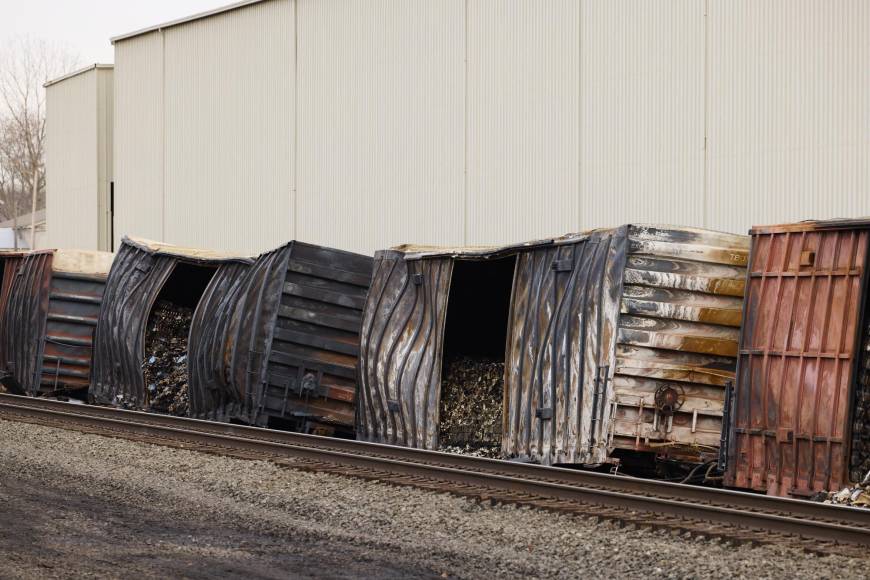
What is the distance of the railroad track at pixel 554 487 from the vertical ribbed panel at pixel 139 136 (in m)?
18.5

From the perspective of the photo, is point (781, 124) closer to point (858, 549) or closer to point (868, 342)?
point (868, 342)

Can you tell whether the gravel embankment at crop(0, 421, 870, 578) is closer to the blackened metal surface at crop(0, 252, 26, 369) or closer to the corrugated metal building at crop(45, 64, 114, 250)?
the blackened metal surface at crop(0, 252, 26, 369)

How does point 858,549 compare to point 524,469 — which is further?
point 524,469

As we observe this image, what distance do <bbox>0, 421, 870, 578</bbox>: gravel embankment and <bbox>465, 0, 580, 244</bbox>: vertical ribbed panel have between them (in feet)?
41.3

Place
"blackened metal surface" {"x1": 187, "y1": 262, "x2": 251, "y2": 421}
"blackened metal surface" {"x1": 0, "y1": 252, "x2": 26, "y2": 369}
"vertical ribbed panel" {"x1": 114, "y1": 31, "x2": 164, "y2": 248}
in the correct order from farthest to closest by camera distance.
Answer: "vertical ribbed panel" {"x1": 114, "y1": 31, "x2": 164, "y2": 248} < "blackened metal surface" {"x1": 0, "y1": 252, "x2": 26, "y2": 369} < "blackened metal surface" {"x1": 187, "y1": 262, "x2": 251, "y2": 421}

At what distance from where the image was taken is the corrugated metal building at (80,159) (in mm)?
37156

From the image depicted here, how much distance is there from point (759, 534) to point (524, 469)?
3.60 meters

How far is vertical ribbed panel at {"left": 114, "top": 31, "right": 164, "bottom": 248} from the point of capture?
3312 centimetres

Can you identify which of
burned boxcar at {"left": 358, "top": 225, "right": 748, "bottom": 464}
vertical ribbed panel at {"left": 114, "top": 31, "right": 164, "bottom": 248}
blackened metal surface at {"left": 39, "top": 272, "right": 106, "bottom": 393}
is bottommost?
blackened metal surface at {"left": 39, "top": 272, "right": 106, "bottom": 393}

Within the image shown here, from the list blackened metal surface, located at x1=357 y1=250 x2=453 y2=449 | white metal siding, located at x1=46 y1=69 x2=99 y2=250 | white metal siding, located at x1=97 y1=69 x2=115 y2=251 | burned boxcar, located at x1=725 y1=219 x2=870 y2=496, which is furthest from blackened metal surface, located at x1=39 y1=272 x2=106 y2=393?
white metal siding, located at x1=46 y1=69 x2=99 y2=250

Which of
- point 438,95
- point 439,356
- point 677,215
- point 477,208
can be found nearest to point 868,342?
point 439,356

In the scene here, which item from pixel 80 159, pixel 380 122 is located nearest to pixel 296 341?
pixel 380 122

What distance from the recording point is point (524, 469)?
1148 centimetres

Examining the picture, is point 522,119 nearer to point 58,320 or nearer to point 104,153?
point 58,320
